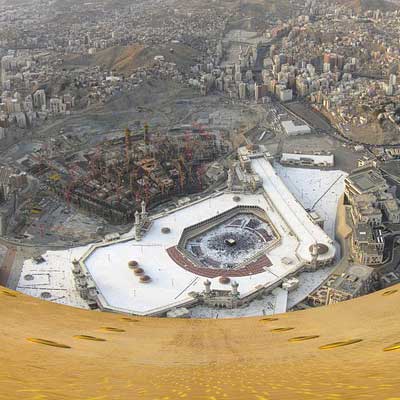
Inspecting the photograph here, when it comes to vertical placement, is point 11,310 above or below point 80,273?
above

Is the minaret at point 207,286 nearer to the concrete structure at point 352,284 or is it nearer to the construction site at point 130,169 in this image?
the concrete structure at point 352,284

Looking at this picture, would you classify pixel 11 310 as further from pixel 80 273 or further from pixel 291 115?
pixel 291 115

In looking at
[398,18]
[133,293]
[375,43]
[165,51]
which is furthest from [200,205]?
[398,18]

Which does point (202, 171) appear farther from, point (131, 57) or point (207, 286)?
point (131, 57)

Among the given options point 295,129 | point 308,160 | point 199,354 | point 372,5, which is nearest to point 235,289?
point 199,354

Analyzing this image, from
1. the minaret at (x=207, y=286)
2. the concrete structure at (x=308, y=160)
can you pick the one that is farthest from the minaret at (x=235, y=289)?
the concrete structure at (x=308, y=160)

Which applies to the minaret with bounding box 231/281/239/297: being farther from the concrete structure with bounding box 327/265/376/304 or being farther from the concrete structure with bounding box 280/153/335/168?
the concrete structure with bounding box 280/153/335/168
